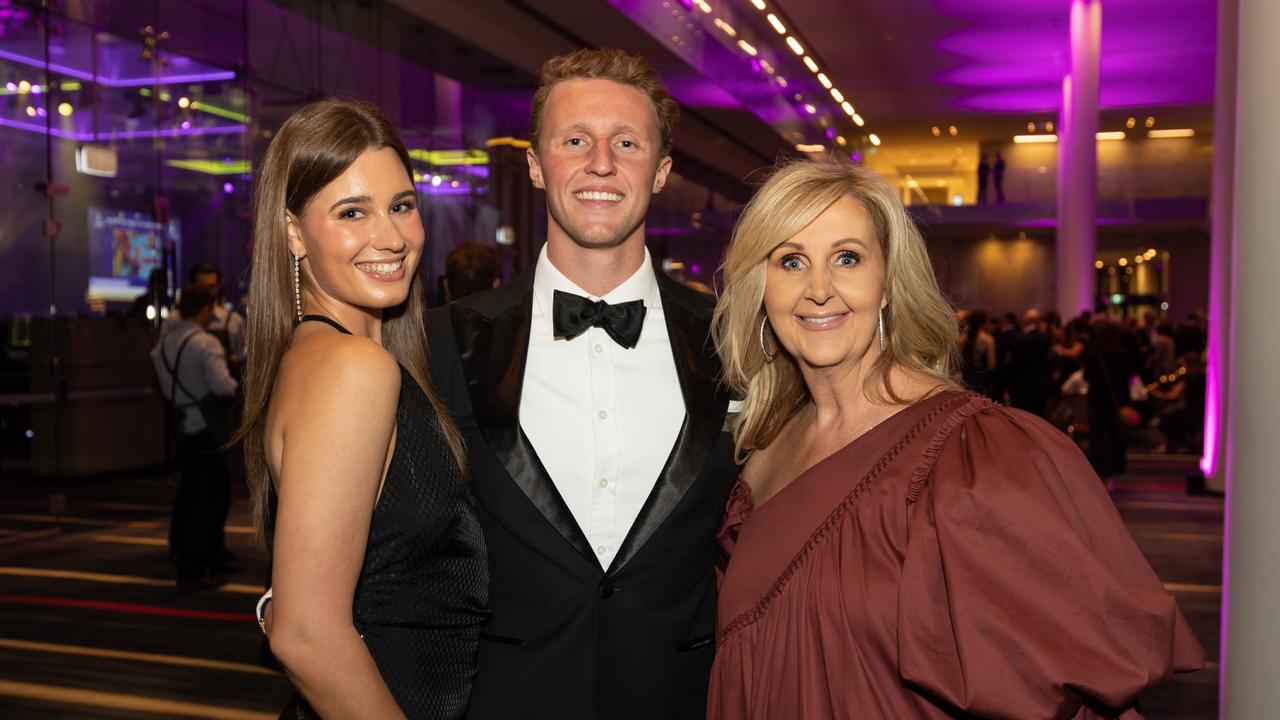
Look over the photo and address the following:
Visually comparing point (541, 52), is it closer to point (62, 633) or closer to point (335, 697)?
point (62, 633)

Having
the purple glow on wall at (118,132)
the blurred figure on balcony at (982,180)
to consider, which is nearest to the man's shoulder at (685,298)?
the purple glow on wall at (118,132)

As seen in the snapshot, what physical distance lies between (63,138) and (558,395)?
24.4 ft

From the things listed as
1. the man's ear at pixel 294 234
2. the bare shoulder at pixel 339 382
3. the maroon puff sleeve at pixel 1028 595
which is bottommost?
the maroon puff sleeve at pixel 1028 595

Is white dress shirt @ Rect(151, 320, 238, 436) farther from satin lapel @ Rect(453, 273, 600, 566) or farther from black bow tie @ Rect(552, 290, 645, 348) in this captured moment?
black bow tie @ Rect(552, 290, 645, 348)

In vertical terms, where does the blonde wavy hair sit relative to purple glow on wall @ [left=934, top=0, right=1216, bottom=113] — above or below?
below

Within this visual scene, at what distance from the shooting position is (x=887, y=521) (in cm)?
162

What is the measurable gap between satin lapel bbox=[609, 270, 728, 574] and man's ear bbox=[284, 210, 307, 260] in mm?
787

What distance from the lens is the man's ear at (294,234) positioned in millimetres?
1713

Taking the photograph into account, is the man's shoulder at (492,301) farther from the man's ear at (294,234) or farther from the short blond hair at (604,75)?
the man's ear at (294,234)

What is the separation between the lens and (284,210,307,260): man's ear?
1.71 m

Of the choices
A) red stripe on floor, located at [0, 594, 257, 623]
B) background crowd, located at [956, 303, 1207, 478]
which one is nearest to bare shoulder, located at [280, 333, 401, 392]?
red stripe on floor, located at [0, 594, 257, 623]

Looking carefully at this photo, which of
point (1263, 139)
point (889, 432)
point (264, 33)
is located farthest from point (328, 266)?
point (264, 33)

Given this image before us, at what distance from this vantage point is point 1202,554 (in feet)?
22.0

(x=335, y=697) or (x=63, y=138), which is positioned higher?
(x=63, y=138)
